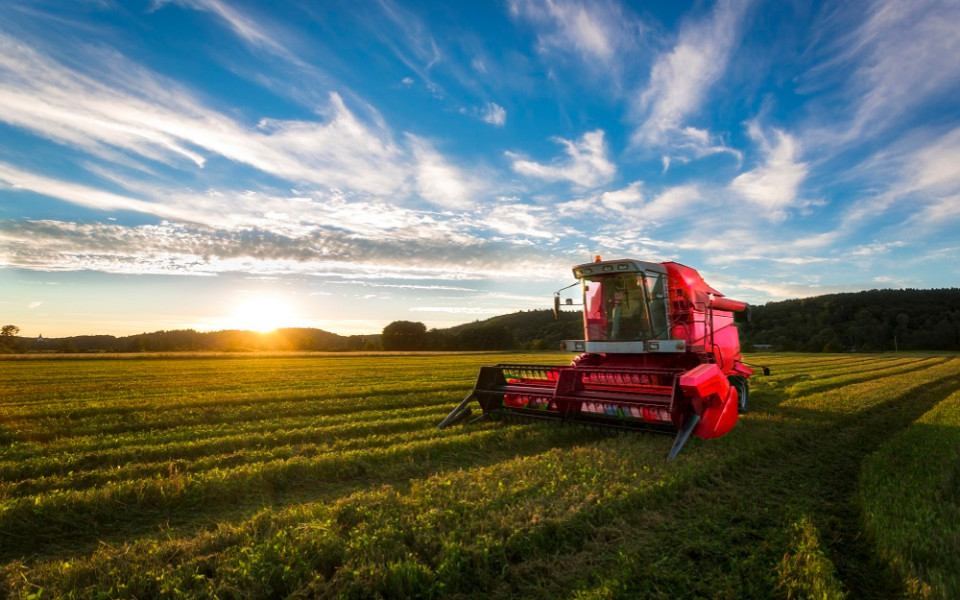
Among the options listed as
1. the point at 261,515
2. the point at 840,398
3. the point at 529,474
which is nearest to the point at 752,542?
the point at 529,474

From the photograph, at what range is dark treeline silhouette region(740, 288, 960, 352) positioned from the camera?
268 ft

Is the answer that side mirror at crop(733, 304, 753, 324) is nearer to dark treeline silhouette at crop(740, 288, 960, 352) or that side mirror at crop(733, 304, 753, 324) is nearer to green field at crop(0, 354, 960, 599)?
green field at crop(0, 354, 960, 599)

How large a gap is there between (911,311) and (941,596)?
384 ft

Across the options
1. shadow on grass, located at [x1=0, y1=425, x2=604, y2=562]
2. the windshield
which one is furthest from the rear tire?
shadow on grass, located at [x1=0, y1=425, x2=604, y2=562]

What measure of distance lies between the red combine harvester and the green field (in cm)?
43

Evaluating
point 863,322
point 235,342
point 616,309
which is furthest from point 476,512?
point 863,322

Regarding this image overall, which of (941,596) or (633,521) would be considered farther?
(633,521)

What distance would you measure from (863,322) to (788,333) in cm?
1634

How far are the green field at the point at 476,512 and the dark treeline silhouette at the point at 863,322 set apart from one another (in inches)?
3086

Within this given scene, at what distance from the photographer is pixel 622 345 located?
10461mm

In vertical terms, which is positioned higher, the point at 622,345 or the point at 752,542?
the point at 622,345

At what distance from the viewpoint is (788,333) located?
285 ft

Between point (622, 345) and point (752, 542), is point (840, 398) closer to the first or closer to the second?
point (622, 345)

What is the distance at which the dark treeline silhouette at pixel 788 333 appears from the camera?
257ft
